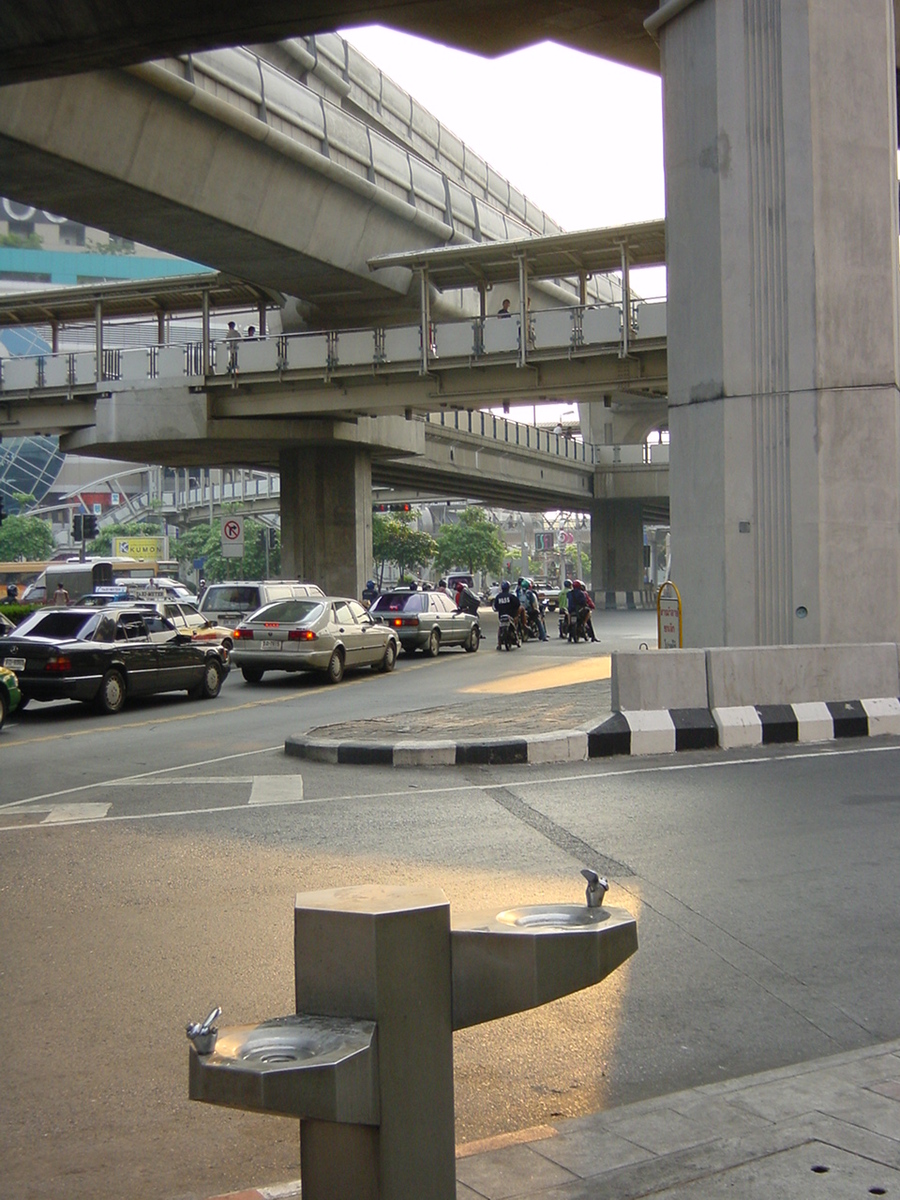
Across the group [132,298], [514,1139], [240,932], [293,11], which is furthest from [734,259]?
[132,298]

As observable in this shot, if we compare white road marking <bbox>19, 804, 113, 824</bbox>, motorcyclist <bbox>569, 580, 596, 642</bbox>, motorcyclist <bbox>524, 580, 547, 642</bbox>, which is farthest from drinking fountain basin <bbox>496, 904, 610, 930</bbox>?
motorcyclist <bbox>524, 580, 547, 642</bbox>

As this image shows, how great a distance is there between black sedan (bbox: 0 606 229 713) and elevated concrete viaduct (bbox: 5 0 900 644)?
7.27 meters

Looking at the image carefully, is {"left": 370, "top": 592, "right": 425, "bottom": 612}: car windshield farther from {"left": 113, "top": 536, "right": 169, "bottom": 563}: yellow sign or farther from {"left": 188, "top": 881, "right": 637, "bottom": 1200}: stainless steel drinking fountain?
{"left": 113, "top": 536, "right": 169, "bottom": 563}: yellow sign

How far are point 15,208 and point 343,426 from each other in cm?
14020

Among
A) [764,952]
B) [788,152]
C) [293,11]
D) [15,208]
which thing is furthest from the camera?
[15,208]

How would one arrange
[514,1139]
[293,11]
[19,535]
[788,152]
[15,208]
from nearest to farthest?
[514,1139]
[293,11]
[788,152]
[19,535]
[15,208]

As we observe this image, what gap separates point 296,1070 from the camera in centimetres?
230

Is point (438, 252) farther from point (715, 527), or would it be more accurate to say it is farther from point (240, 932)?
point (240, 932)

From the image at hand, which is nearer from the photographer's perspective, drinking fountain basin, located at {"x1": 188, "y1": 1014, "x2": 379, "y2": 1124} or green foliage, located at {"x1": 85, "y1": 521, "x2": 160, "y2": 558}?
drinking fountain basin, located at {"x1": 188, "y1": 1014, "x2": 379, "y2": 1124}

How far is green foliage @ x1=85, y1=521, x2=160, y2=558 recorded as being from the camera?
358 ft

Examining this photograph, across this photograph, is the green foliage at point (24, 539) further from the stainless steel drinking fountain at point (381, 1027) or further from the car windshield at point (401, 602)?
the stainless steel drinking fountain at point (381, 1027)

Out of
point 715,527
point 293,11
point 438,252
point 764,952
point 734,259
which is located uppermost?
point 438,252

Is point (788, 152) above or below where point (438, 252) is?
below

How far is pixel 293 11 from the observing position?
13.4 metres
